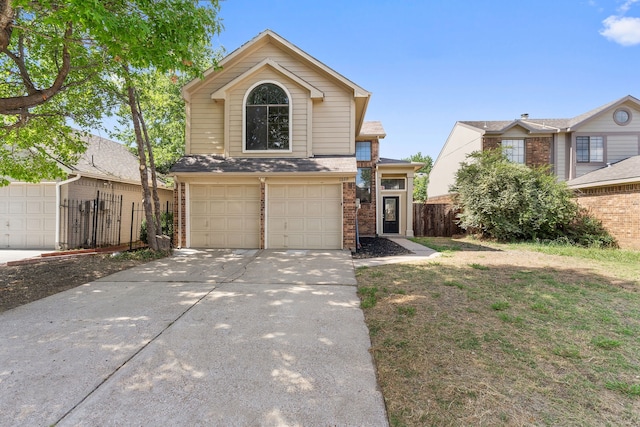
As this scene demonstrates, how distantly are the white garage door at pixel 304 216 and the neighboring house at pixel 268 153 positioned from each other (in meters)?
0.03

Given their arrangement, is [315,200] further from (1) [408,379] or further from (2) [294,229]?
(1) [408,379]

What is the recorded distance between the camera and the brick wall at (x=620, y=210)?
33.1ft

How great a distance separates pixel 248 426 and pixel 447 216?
51.4 feet

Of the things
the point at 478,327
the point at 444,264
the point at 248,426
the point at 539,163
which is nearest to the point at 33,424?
the point at 248,426

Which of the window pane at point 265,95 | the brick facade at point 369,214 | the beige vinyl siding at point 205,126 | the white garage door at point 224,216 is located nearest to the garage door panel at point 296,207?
the white garage door at point 224,216

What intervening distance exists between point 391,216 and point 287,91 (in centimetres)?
875

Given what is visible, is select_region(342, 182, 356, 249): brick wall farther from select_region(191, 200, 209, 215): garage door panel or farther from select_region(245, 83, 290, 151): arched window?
select_region(191, 200, 209, 215): garage door panel

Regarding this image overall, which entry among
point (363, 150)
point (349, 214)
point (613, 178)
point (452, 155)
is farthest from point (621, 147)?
point (349, 214)

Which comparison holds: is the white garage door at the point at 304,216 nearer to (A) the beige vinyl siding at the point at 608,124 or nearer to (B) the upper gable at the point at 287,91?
(B) the upper gable at the point at 287,91

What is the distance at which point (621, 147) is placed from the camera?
15523mm

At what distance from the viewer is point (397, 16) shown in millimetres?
10953

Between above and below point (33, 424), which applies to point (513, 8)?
above

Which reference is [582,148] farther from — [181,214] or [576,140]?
[181,214]

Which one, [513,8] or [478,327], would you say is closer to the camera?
[478,327]
